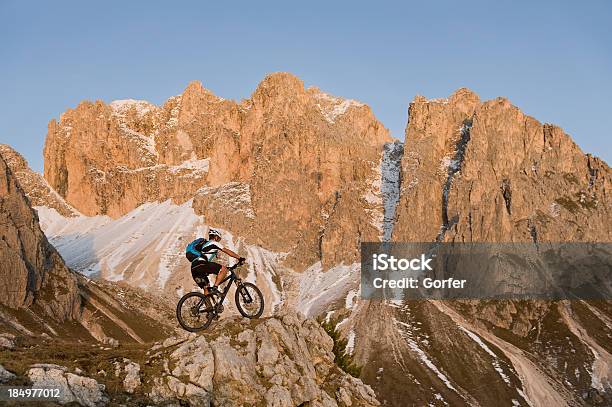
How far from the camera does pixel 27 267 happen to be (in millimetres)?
179125

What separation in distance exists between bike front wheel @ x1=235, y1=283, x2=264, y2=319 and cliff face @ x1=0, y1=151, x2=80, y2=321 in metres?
137

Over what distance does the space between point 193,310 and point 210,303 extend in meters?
1.10

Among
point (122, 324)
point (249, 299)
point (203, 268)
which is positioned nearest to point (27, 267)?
point (122, 324)

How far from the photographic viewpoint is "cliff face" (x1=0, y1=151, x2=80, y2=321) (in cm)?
16850

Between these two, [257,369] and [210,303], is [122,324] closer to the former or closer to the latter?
[257,369]

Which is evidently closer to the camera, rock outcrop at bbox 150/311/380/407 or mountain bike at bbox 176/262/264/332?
mountain bike at bbox 176/262/264/332

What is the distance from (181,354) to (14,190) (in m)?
154

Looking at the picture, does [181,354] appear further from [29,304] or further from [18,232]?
[18,232]

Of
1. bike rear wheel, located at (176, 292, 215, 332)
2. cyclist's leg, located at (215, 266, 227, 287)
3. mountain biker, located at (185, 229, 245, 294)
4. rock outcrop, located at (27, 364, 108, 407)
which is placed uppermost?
mountain biker, located at (185, 229, 245, 294)

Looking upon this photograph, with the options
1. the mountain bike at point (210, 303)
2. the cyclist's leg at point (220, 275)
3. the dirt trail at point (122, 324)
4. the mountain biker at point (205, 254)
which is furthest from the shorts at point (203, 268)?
the dirt trail at point (122, 324)

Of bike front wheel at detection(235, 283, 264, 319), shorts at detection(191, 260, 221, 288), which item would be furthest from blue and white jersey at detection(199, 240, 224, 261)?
bike front wheel at detection(235, 283, 264, 319)

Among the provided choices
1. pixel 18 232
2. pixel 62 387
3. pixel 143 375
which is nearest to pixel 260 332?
pixel 143 375

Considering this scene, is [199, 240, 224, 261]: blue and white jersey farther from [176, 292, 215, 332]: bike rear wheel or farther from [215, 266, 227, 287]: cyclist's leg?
[176, 292, 215, 332]: bike rear wheel

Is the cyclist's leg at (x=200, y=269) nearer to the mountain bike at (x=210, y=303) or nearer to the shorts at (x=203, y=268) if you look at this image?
the shorts at (x=203, y=268)
